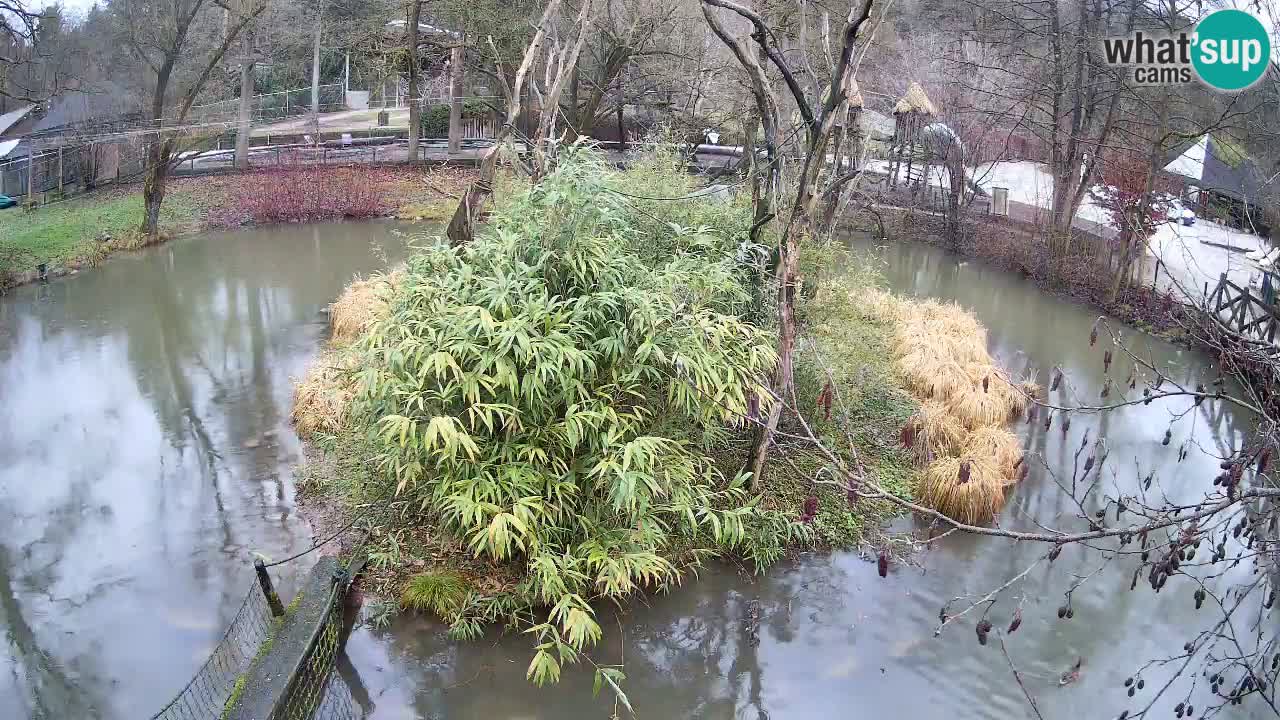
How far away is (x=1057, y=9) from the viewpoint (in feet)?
44.5

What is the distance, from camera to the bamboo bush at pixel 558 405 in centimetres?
530

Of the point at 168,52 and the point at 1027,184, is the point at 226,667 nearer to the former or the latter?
the point at 168,52

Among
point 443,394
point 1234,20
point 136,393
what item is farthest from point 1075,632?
point 136,393

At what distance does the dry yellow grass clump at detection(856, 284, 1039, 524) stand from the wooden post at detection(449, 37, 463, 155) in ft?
36.0

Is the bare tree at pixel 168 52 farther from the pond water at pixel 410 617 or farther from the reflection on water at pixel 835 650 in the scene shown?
the reflection on water at pixel 835 650

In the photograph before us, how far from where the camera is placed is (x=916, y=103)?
53.9 feet

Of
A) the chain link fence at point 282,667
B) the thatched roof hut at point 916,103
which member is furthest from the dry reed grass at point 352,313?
the thatched roof hut at point 916,103

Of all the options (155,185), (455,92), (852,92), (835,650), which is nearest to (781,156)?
(852,92)

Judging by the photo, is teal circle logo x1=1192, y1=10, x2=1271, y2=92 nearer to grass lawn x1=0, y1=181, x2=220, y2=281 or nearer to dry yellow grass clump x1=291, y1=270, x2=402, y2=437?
dry yellow grass clump x1=291, y1=270, x2=402, y2=437

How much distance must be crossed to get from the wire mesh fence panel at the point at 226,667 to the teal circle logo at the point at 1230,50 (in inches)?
334

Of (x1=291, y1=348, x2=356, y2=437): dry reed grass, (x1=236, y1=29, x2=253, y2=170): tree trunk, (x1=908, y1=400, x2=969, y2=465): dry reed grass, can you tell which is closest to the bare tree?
(x1=236, y1=29, x2=253, y2=170): tree trunk

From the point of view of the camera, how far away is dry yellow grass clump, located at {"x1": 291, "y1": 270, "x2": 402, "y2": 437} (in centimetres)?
711

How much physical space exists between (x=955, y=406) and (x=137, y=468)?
21.6 ft

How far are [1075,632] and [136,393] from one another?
7969mm
